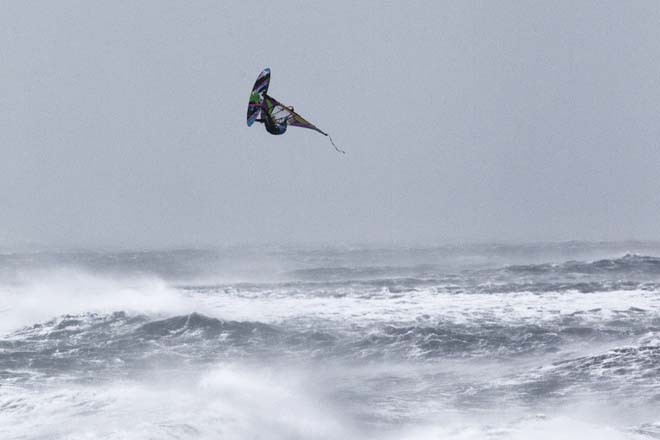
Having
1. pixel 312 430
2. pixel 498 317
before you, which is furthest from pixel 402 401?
pixel 498 317

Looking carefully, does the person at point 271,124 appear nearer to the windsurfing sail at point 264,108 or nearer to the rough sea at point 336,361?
the windsurfing sail at point 264,108

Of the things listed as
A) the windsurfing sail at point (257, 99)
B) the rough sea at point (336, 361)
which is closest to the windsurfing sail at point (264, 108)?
the windsurfing sail at point (257, 99)

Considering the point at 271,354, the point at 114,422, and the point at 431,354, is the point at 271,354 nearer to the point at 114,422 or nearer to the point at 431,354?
the point at 431,354

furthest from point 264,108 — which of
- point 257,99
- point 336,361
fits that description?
point 336,361

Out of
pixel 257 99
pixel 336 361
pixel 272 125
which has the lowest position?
pixel 336 361

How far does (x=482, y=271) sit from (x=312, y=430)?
2825 centimetres

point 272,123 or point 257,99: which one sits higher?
point 257,99

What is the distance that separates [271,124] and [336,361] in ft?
17.3

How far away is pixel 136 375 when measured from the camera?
16078mm

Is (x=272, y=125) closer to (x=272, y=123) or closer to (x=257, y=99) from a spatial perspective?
(x=272, y=123)

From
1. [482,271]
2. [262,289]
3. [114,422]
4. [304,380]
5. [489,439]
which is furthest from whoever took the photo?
[482,271]

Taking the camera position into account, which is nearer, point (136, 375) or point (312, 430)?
Answer: point (312, 430)

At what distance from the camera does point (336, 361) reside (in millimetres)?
17359

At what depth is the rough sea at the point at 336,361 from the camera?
12245 mm
